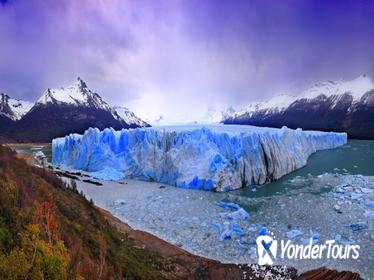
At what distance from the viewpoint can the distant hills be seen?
2940 inches

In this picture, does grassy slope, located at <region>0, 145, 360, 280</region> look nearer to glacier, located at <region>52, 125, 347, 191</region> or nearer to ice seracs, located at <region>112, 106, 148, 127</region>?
glacier, located at <region>52, 125, 347, 191</region>

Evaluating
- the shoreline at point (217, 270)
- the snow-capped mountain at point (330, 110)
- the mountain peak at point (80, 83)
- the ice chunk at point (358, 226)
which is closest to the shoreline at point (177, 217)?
the shoreline at point (217, 270)

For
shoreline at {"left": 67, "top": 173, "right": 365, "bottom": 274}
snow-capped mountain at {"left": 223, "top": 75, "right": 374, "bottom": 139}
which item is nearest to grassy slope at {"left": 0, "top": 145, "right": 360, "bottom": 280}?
shoreline at {"left": 67, "top": 173, "right": 365, "bottom": 274}

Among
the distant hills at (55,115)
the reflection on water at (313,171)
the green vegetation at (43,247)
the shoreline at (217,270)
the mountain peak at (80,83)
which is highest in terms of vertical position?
the mountain peak at (80,83)

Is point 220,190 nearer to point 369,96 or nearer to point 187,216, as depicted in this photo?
point 187,216

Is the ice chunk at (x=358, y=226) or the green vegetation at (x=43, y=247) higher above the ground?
the green vegetation at (x=43, y=247)

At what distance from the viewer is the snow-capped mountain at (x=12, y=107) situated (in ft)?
302

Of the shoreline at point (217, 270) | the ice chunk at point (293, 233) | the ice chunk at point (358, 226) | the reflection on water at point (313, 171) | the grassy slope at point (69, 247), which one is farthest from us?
the reflection on water at point (313, 171)

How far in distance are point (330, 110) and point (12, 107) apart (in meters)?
102

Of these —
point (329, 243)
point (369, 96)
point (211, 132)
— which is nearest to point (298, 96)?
point (369, 96)

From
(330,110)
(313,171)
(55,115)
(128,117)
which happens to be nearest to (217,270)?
(313,171)

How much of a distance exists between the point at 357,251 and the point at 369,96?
97245 millimetres

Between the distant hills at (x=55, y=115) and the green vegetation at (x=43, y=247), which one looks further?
the distant hills at (x=55, y=115)

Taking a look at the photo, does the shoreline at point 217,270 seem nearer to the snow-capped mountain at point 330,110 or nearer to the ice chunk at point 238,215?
the ice chunk at point 238,215
